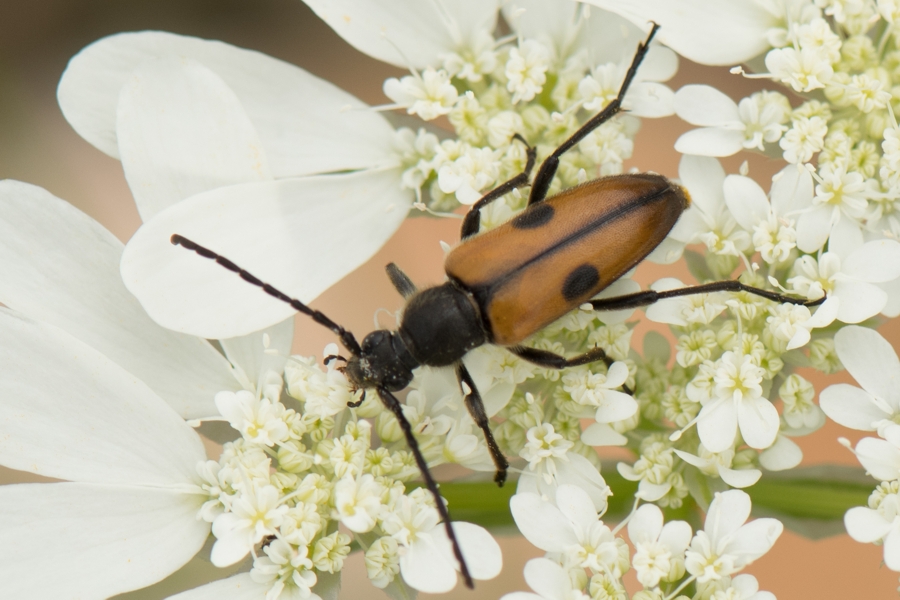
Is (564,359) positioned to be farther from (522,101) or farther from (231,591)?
(231,591)

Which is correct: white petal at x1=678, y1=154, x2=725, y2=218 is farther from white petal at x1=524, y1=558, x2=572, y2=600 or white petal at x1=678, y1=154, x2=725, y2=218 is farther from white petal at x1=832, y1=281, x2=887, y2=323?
white petal at x1=524, y1=558, x2=572, y2=600

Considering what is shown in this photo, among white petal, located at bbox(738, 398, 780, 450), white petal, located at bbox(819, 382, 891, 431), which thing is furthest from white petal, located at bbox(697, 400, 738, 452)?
white petal, located at bbox(819, 382, 891, 431)

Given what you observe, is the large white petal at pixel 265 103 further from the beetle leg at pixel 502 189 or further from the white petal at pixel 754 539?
the white petal at pixel 754 539

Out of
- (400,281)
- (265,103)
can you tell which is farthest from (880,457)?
(265,103)

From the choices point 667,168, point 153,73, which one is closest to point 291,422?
point 153,73

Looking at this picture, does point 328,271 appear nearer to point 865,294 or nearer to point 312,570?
point 312,570
